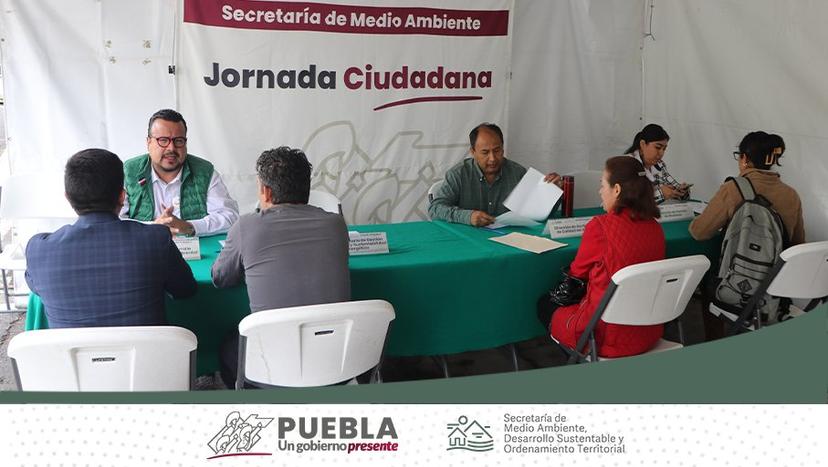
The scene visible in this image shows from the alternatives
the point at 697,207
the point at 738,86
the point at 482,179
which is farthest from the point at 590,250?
the point at 738,86

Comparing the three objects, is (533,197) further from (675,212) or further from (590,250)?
(590,250)

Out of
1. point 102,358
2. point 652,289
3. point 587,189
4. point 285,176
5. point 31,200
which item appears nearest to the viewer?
point 102,358

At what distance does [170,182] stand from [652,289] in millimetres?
2131

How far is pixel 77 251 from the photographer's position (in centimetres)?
195

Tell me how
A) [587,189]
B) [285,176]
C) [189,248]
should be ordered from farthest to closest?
[587,189] → [189,248] → [285,176]

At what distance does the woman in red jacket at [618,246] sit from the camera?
2455 millimetres

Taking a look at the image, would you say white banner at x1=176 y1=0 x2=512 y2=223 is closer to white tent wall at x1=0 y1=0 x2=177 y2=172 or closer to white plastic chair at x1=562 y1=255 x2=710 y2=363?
white tent wall at x1=0 y1=0 x2=177 y2=172

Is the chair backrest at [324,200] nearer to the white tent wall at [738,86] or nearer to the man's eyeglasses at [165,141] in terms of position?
the man's eyeglasses at [165,141]

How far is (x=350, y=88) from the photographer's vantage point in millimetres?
4453

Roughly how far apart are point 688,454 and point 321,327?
1.01m

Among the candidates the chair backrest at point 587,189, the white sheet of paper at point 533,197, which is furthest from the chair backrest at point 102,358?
the chair backrest at point 587,189

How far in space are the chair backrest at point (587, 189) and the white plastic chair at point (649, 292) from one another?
165cm

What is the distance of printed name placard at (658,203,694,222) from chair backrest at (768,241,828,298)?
72cm

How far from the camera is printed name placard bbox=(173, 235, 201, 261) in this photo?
2588 mm
